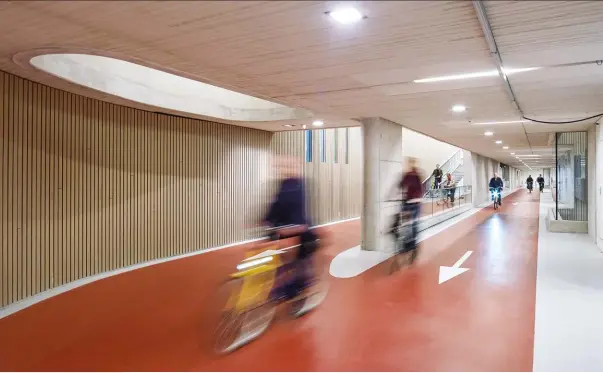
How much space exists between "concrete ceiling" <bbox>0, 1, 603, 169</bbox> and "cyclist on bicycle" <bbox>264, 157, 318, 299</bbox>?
1.28m

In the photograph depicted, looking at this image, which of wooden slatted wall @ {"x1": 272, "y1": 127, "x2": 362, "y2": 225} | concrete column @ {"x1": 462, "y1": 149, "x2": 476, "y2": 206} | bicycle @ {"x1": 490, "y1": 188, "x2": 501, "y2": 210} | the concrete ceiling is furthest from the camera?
concrete column @ {"x1": 462, "y1": 149, "x2": 476, "y2": 206}

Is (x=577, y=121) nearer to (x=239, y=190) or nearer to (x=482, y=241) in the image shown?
(x=482, y=241)

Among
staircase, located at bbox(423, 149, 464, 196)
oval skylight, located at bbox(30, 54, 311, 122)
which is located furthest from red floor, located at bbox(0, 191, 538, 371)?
staircase, located at bbox(423, 149, 464, 196)

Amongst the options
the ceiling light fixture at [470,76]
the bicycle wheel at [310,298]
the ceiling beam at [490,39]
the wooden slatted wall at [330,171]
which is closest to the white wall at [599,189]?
the ceiling beam at [490,39]

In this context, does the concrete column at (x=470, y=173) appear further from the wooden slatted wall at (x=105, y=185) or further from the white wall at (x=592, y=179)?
the wooden slatted wall at (x=105, y=185)

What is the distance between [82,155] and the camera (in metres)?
6.00

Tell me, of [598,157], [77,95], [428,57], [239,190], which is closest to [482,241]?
[598,157]

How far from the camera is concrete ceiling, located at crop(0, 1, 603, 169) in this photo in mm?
2832

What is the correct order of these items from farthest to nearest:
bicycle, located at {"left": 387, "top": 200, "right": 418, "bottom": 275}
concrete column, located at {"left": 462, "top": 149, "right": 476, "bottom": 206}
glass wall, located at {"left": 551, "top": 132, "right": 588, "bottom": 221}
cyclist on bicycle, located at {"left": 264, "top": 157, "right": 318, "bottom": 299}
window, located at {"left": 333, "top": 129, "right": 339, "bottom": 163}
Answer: concrete column, located at {"left": 462, "top": 149, "right": 476, "bottom": 206} → window, located at {"left": 333, "top": 129, "right": 339, "bottom": 163} → glass wall, located at {"left": 551, "top": 132, "right": 588, "bottom": 221} → bicycle, located at {"left": 387, "top": 200, "right": 418, "bottom": 275} → cyclist on bicycle, located at {"left": 264, "top": 157, "right": 318, "bottom": 299}

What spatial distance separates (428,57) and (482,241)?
6.73 m

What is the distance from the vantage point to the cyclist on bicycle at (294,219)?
14.3ft

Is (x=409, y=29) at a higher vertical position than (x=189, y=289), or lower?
higher

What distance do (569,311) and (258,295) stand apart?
358 cm

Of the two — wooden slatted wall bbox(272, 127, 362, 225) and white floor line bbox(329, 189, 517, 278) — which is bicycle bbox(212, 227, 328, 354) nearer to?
white floor line bbox(329, 189, 517, 278)
